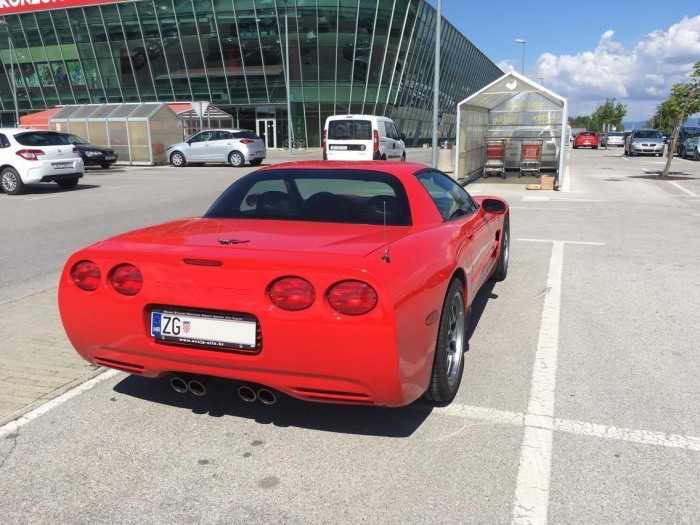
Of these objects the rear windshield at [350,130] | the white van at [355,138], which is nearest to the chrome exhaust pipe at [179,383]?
the white van at [355,138]

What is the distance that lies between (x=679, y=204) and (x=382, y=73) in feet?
113

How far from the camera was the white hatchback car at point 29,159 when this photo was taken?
14.8 metres

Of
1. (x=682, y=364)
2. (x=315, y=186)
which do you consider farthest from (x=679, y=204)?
(x=315, y=186)

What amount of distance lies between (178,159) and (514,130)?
14.6 m

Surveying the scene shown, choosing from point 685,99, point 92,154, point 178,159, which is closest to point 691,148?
point 685,99

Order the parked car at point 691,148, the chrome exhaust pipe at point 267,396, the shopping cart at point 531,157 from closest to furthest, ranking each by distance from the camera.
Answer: the chrome exhaust pipe at point 267,396 < the shopping cart at point 531,157 < the parked car at point 691,148

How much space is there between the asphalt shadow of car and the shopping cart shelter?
14878 mm

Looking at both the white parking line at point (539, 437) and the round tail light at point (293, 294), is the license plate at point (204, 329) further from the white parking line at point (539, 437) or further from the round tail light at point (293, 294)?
the white parking line at point (539, 437)

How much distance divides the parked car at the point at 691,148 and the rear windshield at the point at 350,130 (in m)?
20.5

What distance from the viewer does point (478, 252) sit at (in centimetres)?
436

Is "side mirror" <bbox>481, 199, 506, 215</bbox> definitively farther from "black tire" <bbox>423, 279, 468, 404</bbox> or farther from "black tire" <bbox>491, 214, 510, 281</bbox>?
"black tire" <bbox>423, 279, 468, 404</bbox>

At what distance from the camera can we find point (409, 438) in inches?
121

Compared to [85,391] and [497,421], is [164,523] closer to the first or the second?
[85,391]

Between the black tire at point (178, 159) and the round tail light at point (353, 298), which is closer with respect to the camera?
the round tail light at point (353, 298)
